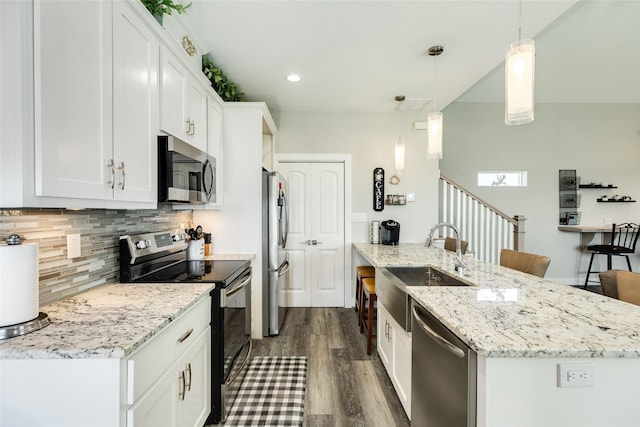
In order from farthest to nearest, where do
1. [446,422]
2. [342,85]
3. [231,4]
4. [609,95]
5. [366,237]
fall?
[609,95]
[366,237]
[342,85]
[231,4]
[446,422]

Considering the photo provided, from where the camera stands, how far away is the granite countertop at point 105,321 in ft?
2.93

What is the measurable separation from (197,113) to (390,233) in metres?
2.54

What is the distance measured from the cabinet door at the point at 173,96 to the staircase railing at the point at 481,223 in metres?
3.30

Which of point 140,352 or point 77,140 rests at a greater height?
point 77,140

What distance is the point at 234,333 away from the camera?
1.96 meters

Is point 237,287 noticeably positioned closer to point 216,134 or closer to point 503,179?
point 216,134

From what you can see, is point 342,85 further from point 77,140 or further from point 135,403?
point 135,403

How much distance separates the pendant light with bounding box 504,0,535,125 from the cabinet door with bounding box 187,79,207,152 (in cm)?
197

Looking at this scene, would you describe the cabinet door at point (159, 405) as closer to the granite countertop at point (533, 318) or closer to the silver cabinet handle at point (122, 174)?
the silver cabinet handle at point (122, 174)

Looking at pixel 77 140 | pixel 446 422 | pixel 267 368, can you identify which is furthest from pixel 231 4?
pixel 267 368

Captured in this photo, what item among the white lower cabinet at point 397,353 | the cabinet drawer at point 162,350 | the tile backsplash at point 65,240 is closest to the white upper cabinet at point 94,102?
the tile backsplash at point 65,240

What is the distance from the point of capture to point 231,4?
1.88 metres

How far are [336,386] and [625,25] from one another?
460 cm

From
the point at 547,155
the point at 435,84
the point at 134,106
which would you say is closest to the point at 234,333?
the point at 134,106
